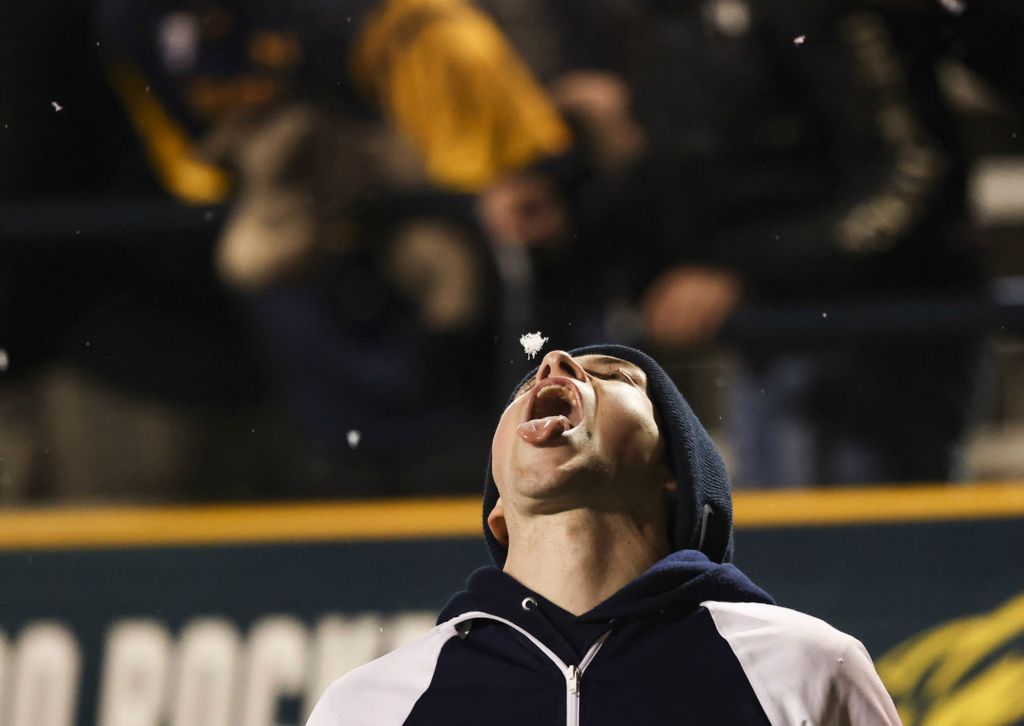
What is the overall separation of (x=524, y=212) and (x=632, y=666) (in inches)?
65.7

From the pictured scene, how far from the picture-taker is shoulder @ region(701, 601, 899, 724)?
189cm

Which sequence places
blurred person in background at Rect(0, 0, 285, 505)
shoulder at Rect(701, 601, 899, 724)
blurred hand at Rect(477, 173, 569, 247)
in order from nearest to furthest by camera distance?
shoulder at Rect(701, 601, 899, 724) → blurred hand at Rect(477, 173, 569, 247) → blurred person in background at Rect(0, 0, 285, 505)

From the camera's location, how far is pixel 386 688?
206 cm

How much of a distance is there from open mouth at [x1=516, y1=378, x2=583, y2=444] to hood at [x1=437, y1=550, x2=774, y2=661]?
0.66ft

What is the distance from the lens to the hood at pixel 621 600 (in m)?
1.97

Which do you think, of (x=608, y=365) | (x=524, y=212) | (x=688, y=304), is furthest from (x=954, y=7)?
(x=608, y=365)

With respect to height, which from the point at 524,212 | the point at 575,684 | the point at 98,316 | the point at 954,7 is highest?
the point at 954,7

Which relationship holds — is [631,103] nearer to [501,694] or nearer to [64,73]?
[64,73]

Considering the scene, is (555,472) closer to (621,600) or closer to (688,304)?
(621,600)

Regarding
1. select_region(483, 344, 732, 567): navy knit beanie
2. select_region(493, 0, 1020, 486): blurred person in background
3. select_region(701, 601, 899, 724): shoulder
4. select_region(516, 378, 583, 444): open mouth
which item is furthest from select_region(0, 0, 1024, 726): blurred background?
Result: select_region(516, 378, 583, 444): open mouth

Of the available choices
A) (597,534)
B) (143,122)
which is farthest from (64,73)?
(597,534)

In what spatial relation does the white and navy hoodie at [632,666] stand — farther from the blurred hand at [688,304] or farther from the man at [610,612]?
the blurred hand at [688,304]

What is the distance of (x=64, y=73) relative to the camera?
3.90 m

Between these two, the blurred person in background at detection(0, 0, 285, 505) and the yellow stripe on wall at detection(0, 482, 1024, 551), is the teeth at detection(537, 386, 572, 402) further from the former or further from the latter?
the blurred person in background at detection(0, 0, 285, 505)
